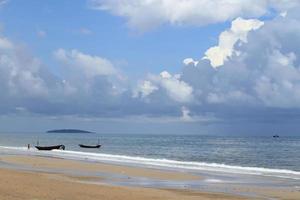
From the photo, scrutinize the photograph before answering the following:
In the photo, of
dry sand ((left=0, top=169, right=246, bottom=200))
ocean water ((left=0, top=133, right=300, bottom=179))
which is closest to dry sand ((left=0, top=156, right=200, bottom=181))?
ocean water ((left=0, top=133, right=300, bottom=179))

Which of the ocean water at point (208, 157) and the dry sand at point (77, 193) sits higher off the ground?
the ocean water at point (208, 157)

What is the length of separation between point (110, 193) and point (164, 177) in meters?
11.8

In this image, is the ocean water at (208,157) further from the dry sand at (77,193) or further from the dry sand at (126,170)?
the dry sand at (77,193)

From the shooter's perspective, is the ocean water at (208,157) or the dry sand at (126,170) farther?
the ocean water at (208,157)

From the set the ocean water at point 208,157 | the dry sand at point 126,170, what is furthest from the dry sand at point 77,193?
the ocean water at point 208,157

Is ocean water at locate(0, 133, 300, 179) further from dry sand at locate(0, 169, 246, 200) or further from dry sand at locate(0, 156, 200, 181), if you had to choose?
dry sand at locate(0, 169, 246, 200)

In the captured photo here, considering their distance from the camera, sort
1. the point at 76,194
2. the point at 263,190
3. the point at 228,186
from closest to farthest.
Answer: the point at 76,194, the point at 263,190, the point at 228,186

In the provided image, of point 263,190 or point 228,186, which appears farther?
point 228,186

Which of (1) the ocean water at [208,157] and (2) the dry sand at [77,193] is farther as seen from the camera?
(1) the ocean water at [208,157]

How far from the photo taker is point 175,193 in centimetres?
2388

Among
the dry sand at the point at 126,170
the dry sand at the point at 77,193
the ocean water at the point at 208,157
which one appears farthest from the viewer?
the ocean water at the point at 208,157

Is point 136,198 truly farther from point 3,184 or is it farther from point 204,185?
point 204,185

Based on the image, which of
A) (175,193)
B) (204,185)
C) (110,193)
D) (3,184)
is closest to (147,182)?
(204,185)

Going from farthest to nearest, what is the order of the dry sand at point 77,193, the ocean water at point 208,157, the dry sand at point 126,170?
the ocean water at point 208,157, the dry sand at point 126,170, the dry sand at point 77,193
